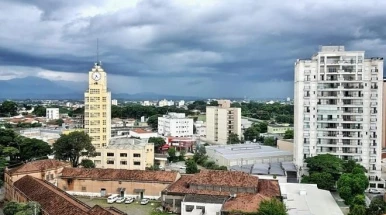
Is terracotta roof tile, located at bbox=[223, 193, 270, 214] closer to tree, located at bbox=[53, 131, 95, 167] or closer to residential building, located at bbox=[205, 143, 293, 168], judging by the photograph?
tree, located at bbox=[53, 131, 95, 167]

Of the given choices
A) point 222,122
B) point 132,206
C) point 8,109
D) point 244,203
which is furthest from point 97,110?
point 8,109

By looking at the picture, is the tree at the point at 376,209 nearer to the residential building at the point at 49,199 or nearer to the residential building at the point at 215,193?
the residential building at the point at 215,193

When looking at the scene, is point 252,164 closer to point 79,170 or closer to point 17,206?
point 79,170

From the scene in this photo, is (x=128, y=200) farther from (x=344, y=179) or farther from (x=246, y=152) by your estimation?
(x=246, y=152)

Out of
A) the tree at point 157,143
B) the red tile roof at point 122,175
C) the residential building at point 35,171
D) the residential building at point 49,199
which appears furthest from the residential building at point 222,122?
the residential building at point 49,199

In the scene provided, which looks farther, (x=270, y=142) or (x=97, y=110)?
(x=270, y=142)

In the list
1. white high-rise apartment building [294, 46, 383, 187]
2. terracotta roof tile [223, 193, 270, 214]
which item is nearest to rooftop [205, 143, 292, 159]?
white high-rise apartment building [294, 46, 383, 187]

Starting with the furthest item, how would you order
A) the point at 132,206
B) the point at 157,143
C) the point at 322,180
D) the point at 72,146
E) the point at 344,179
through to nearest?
the point at 157,143 → the point at 72,146 → the point at 322,180 → the point at 344,179 → the point at 132,206
